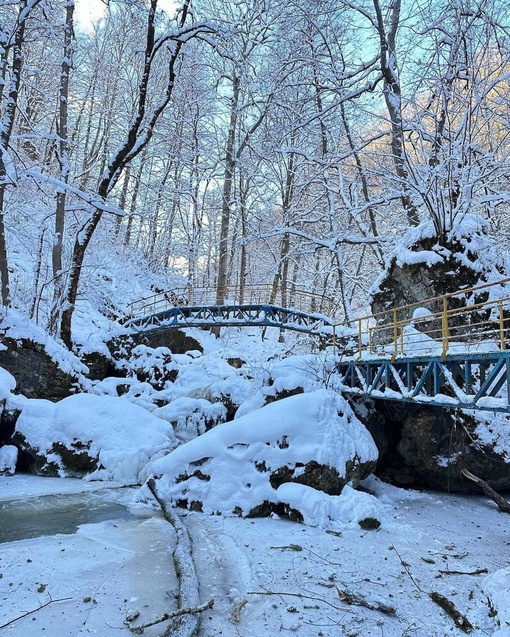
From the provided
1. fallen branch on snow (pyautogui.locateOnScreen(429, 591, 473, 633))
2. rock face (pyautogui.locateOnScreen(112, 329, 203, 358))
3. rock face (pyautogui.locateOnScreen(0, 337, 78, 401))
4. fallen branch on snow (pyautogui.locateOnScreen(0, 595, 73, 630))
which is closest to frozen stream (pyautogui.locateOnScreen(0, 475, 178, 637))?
fallen branch on snow (pyautogui.locateOnScreen(0, 595, 73, 630))

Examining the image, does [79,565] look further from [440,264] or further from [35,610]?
[440,264]

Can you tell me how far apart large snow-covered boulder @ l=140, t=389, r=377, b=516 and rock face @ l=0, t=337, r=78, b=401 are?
19.5 feet

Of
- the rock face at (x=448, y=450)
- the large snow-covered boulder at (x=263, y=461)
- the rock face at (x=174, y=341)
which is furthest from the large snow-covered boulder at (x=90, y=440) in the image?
the rock face at (x=174, y=341)

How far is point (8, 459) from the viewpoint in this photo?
10164 mm

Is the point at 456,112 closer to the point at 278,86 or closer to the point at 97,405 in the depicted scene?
the point at 278,86

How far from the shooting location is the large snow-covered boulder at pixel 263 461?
8.08 m

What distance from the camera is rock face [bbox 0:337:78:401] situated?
493 inches

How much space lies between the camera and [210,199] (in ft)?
94.4

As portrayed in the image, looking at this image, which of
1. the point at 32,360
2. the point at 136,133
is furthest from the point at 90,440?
the point at 136,133

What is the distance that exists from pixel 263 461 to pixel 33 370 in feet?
→ 27.4

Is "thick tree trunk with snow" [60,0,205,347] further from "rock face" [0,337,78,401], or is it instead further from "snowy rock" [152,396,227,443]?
"snowy rock" [152,396,227,443]

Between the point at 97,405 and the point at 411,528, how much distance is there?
27.1 ft

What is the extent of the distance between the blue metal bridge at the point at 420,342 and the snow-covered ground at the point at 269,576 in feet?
7.55

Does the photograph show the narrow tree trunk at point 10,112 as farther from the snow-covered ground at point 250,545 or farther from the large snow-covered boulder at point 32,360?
the snow-covered ground at point 250,545
